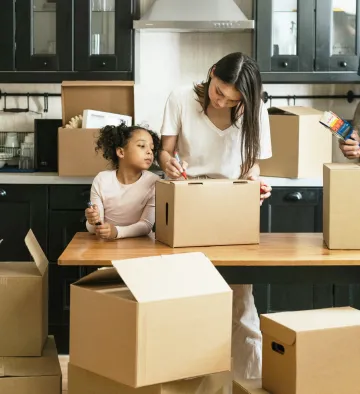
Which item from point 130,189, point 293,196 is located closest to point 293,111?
point 293,196

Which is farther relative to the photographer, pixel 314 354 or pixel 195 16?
pixel 195 16

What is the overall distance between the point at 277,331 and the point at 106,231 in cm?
72

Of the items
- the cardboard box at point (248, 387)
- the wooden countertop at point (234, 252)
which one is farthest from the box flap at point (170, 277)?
the cardboard box at point (248, 387)

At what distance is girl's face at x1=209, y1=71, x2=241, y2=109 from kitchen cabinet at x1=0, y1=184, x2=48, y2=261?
5.06 ft

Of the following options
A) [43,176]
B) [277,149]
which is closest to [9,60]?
[43,176]

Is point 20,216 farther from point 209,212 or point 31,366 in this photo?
point 209,212

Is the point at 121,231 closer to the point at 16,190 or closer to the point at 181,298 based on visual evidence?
the point at 181,298

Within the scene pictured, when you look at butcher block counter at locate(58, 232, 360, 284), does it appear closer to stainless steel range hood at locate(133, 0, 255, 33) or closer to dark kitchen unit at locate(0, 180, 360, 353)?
dark kitchen unit at locate(0, 180, 360, 353)

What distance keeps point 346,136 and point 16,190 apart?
6.43 ft

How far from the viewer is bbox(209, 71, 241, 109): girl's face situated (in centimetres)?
273

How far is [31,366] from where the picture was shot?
8.54 feet

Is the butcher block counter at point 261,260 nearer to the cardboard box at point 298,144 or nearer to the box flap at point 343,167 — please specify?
the box flap at point 343,167

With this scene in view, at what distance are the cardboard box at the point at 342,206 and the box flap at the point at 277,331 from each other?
0.39 meters

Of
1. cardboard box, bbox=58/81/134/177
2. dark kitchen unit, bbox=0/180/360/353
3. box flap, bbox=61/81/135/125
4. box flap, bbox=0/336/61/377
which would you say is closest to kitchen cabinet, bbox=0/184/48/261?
dark kitchen unit, bbox=0/180/360/353
